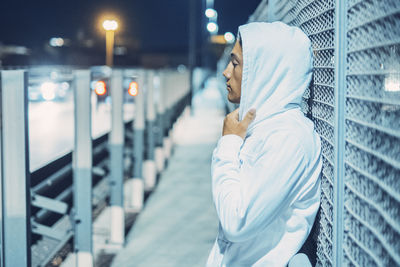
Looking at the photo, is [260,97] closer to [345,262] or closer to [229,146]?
[229,146]

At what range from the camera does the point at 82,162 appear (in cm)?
432

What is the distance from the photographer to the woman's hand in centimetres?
183

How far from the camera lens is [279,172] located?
1.57 meters

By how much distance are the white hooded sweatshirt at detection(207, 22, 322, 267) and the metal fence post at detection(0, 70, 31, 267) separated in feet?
4.96

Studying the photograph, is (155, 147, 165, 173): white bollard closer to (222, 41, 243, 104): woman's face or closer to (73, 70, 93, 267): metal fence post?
(73, 70, 93, 267): metal fence post

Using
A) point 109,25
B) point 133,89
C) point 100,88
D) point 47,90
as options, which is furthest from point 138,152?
point 109,25

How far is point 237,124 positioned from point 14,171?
63.0 inches

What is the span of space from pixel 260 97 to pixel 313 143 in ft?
0.81

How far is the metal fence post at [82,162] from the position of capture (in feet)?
14.1

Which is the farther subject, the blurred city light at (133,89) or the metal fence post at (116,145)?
the blurred city light at (133,89)

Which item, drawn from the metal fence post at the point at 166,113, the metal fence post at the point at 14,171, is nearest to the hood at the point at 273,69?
the metal fence post at the point at 14,171

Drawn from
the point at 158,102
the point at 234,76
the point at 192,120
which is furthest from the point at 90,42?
the point at 234,76

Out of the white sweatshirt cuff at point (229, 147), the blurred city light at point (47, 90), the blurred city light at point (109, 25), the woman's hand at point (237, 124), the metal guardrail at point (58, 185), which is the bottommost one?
the metal guardrail at point (58, 185)

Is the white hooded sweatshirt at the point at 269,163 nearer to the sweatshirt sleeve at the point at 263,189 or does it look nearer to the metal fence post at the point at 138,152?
the sweatshirt sleeve at the point at 263,189
